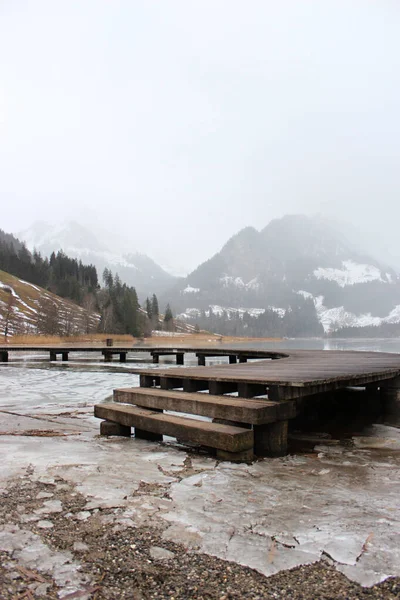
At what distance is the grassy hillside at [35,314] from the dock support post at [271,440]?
81582 millimetres

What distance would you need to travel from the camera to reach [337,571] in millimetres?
2881

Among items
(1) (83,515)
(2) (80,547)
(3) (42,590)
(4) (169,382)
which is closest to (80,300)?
(4) (169,382)

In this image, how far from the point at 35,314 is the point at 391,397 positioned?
11009 centimetres

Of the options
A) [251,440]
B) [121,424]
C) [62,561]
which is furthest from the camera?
[121,424]

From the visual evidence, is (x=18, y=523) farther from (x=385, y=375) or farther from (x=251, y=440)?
(x=385, y=375)

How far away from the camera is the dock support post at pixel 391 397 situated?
11453 millimetres

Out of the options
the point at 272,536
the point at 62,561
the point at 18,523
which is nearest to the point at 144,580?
the point at 62,561

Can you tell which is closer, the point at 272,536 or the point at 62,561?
the point at 62,561

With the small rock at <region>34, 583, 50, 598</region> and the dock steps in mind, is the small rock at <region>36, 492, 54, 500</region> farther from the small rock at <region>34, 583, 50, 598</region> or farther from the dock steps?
the dock steps

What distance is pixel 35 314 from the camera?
110625mm

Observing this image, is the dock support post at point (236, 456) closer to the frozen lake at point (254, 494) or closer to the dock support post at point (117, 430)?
the frozen lake at point (254, 494)

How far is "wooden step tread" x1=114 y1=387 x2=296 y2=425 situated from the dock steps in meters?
0.16

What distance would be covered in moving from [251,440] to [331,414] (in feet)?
21.4

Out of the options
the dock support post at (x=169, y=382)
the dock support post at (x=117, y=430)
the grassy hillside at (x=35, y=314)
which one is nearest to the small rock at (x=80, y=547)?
the dock support post at (x=117, y=430)
